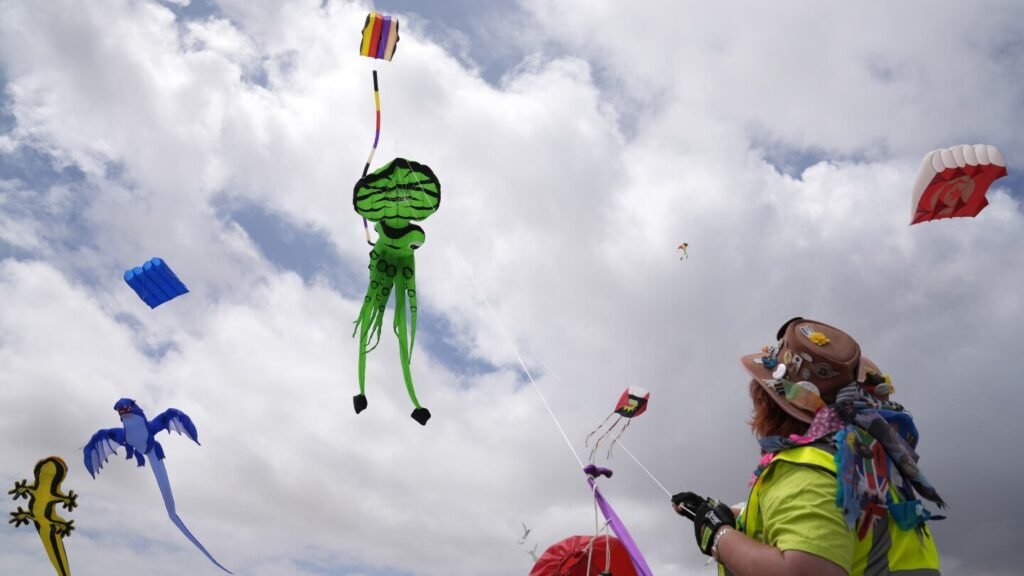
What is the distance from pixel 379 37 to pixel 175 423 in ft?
22.6

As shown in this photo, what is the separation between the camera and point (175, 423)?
11.4 m

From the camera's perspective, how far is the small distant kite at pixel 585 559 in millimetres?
4219

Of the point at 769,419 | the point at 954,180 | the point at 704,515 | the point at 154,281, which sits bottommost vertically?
the point at 704,515

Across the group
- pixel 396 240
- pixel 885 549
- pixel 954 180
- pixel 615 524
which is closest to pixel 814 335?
pixel 885 549

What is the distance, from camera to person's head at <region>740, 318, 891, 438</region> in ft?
9.12

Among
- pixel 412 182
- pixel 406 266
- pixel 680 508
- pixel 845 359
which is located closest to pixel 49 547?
pixel 406 266

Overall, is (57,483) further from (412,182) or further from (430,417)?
(412,182)

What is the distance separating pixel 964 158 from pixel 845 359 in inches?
383

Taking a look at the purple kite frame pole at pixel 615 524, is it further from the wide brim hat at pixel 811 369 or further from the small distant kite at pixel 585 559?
Answer: the wide brim hat at pixel 811 369

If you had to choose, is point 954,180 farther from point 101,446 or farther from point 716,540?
point 101,446

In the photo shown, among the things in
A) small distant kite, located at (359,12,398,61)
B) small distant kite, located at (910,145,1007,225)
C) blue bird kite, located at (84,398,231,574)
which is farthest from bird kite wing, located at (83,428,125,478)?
small distant kite, located at (910,145,1007,225)

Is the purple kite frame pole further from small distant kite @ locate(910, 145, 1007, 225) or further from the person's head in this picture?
small distant kite @ locate(910, 145, 1007, 225)

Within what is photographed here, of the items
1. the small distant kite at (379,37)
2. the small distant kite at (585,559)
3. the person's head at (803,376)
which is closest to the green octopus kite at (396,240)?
the small distant kite at (379,37)

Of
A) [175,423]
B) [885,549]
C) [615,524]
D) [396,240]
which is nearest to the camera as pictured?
[885,549]
